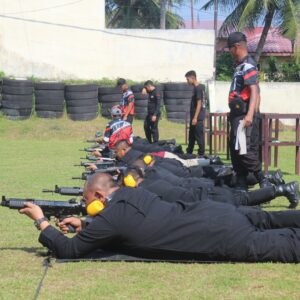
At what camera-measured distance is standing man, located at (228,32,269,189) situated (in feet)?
28.5

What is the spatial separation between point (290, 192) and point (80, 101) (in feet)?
60.9

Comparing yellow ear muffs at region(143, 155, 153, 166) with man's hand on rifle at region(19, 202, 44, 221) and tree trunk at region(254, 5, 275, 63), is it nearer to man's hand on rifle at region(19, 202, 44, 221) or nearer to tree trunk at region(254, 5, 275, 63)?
man's hand on rifle at region(19, 202, 44, 221)

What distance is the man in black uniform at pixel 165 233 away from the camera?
17.8 ft

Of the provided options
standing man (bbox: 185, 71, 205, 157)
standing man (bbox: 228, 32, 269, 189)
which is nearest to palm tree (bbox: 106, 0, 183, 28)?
standing man (bbox: 185, 71, 205, 157)

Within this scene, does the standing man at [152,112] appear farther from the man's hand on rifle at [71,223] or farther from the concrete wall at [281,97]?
the man's hand on rifle at [71,223]

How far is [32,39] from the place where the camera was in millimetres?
30500

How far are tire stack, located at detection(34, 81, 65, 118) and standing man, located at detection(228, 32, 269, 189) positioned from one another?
56.5 feet

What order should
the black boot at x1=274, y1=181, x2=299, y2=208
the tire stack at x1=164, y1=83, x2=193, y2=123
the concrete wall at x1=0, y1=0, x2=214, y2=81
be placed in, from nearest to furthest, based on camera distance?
the black boot at x1=274, y1=181, x2=299, y2=208, the tire stack at x1=164, y1=83, x2=193, y2=123, the concrete wall at x1=0, y1=0, x2=214, y2=81

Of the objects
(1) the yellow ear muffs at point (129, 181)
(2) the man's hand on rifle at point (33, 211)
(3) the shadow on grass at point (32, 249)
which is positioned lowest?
(3) the shadow on grass at point (32, 249)

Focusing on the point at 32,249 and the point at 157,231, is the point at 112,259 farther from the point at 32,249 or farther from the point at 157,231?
the point at 32,249

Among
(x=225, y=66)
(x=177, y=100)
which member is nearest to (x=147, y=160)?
(x=177, y=100)

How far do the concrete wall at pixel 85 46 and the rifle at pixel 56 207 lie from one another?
24.6 m

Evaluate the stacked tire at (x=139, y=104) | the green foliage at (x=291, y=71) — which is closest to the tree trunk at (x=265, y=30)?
the green foliage at (x=291, y=71)

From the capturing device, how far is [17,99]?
25.5 metres
